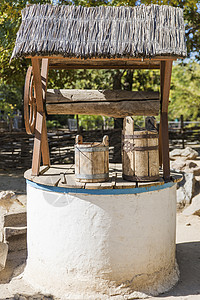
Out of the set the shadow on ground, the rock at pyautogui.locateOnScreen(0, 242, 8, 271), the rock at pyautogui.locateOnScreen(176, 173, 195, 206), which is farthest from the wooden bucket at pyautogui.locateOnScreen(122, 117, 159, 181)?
the rock at pyautogui.locateOnScreen(176, 173, 195, 206)

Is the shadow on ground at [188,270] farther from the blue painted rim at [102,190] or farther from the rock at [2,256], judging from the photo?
the rock at [2,256]

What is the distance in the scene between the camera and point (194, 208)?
721cm

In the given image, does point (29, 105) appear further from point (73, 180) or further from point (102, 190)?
point (102, 190)

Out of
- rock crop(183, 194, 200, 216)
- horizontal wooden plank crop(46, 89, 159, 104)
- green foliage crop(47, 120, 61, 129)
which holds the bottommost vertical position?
rock crop(183, 194, 200, 216)

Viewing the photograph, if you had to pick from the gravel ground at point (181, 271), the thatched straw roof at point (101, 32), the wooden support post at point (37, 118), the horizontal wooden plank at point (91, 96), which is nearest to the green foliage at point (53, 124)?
the gravel ground at point (181, 271)

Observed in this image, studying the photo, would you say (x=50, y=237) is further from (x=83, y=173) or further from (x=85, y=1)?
(x=85, y=1)

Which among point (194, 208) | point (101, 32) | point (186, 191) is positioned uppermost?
point (101, 32)

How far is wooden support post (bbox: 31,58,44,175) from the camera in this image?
431 cm

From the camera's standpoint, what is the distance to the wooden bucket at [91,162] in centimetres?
387

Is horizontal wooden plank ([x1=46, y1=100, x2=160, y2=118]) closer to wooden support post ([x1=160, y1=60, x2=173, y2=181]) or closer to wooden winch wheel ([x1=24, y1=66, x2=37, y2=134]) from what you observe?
wooden support post ([x1=160, y1=60, x2=173, y2=181])

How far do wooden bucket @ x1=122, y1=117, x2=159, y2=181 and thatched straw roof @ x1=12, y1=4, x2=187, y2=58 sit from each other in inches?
35.5

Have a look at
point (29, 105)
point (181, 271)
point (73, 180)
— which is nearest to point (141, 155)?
point (73, 180)

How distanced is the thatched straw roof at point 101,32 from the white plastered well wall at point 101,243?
159 centimetres

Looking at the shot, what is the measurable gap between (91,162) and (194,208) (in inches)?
160
